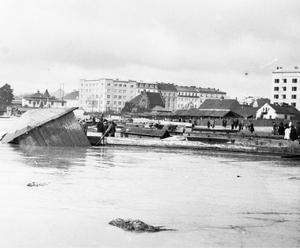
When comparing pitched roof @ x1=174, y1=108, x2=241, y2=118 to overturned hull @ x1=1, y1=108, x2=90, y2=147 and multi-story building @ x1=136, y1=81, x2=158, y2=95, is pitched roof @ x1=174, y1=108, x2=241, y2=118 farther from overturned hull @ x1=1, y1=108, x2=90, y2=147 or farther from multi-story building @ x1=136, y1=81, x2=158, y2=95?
multi-story building @ x1=136, y1=81, x2=158, y2=95

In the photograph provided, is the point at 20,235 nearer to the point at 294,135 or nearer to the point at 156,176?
the point at 156,176

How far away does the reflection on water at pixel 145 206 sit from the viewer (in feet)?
24.8

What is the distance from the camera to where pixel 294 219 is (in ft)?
31.3

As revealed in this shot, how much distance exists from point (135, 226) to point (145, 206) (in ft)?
6.84

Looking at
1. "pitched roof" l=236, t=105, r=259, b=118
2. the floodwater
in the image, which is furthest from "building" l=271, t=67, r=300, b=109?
the floodwater

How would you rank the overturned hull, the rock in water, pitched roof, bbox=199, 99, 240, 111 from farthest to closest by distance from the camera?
pitched roof, bbox=199, 99, 240, 111, the overturned hull, the rock in water

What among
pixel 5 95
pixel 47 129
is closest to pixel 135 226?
pixel 47 129

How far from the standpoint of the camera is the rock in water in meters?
8.06

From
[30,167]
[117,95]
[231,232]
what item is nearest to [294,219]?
[231,232]

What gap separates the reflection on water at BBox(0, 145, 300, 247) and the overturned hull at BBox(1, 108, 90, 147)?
346 inches

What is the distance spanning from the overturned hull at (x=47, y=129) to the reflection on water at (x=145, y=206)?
8798 mm

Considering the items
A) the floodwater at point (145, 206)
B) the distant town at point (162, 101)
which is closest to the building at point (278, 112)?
the distant town at point (162, 101)

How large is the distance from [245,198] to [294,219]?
2483mm

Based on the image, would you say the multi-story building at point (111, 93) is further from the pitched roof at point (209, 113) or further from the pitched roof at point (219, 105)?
the pitched roof at point (209, 113)
